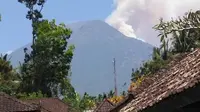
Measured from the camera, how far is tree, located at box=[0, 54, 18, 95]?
72.3 meters

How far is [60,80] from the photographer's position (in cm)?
7731

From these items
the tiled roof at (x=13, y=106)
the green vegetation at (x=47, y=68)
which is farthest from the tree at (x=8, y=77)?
the tiled roof at (x=13, y=106)

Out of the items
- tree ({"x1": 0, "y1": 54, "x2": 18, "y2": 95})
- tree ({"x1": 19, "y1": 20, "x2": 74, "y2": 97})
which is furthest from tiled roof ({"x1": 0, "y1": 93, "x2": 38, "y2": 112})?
tree ({"x1": 19, "y1": 20, "x2": 74, "y2": 97})

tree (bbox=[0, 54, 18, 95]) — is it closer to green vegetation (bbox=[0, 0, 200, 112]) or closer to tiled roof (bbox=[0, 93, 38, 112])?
green vegetation (bbox=[0, 0, 200, 112])

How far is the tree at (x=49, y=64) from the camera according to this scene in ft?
251

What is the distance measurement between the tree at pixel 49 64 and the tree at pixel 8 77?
55.9 inches

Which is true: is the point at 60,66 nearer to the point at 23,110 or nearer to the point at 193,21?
the point at 23,110

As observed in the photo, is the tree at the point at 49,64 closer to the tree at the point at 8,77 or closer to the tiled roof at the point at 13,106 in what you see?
the tree at the point at 8,77

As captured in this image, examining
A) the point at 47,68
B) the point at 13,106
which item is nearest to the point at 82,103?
the point at 47,68

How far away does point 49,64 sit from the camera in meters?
76.6

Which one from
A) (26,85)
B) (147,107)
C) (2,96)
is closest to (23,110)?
(2,96)

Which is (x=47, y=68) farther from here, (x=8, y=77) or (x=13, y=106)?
(x=13, y=106)

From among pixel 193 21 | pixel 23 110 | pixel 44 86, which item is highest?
pixel 44 86

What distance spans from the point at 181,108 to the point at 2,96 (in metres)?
28.6
